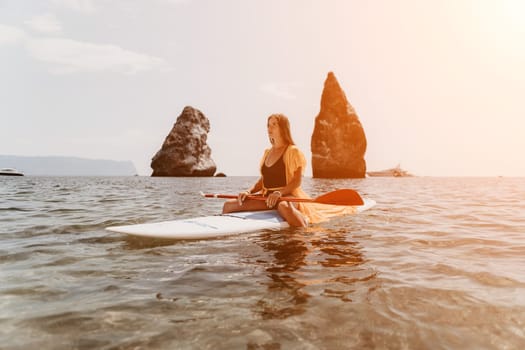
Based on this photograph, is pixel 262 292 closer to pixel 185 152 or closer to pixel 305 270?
pixel 305 270

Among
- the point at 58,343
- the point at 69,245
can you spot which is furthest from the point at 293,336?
the point at 69,245

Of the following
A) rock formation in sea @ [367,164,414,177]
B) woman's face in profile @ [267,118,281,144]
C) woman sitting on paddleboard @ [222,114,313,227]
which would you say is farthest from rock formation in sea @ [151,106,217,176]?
woman's face in profile @ [267,118,281,144]

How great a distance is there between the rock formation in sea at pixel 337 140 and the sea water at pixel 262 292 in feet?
240

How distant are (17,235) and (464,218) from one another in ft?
31.0

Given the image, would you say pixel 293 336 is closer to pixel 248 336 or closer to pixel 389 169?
pixel 248 336

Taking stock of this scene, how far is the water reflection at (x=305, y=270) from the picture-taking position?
306 cm

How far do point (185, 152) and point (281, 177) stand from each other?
76.6m

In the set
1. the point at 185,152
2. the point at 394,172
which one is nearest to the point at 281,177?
the point at 185,152

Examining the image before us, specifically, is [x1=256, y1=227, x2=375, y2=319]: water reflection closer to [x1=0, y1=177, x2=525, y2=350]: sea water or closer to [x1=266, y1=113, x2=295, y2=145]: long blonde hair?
[x1=0, y1=177, x2=525, y2=350]: sea water

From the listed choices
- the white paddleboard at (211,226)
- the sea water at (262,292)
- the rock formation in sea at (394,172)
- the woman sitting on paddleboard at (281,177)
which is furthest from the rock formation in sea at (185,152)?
the sea water at (262,292)

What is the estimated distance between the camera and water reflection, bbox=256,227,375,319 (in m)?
3.06

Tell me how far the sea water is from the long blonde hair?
186cm

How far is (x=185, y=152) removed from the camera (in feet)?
267

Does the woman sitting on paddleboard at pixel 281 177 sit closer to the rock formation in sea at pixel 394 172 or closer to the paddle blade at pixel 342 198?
the paddle blade at pixel 342 198
